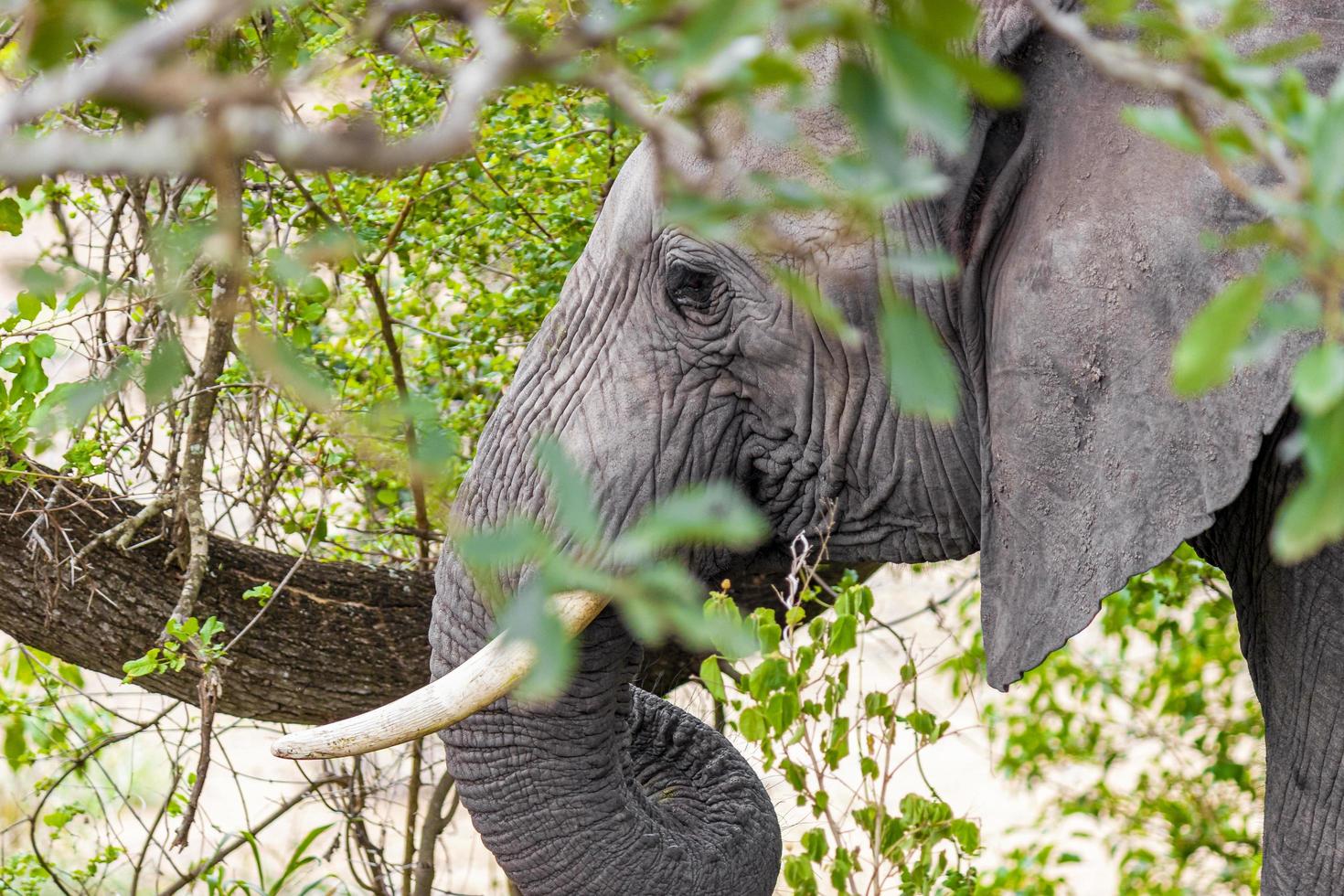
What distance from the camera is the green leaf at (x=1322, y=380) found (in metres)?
0.61

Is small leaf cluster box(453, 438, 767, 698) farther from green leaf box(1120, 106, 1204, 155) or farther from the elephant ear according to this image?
the elephant ear

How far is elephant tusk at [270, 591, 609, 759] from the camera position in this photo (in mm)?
1876

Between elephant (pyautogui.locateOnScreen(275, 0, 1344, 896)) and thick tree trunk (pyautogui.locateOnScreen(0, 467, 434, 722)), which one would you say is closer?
elephant (pyautogui.locateOnScreen(275, 0, 1344, 896))

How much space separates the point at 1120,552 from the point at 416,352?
1.76 meters

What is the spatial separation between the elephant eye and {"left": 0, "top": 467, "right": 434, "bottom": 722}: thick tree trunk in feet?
3.20

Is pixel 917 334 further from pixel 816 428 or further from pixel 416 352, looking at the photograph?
pixel 416 352

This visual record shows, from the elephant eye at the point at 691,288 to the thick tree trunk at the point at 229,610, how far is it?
98 centimetres

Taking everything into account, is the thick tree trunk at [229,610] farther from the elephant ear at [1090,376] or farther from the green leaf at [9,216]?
the elephant ear at [1090,376]

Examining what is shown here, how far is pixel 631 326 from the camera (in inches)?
76.0

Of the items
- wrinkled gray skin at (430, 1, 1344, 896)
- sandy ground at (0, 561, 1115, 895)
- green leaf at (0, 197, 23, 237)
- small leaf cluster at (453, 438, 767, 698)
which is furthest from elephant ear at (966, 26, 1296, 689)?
sandy ground at (0, 561, 1115, 895)

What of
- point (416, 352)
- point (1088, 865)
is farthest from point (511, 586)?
point (1088, 865)

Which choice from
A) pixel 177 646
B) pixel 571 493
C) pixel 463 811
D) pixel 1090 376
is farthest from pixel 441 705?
pixel 463 811

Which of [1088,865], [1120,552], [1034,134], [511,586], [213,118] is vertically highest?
[1088,865]

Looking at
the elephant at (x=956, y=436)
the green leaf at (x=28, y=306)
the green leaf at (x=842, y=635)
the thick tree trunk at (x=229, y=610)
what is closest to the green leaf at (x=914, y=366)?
the elephant at (x=956, y=436)
